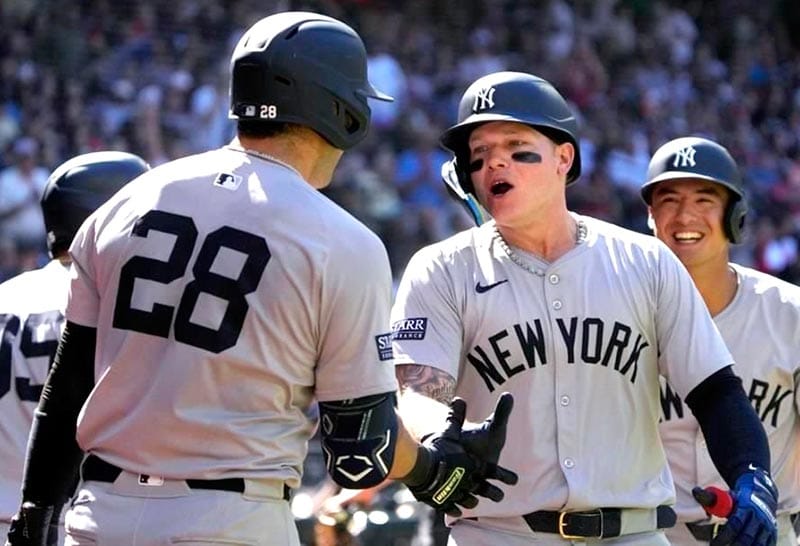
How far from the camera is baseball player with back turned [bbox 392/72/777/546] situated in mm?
4555

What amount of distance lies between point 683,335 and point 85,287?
1.80 metres

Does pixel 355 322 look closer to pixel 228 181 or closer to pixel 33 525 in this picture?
pixel 228 181

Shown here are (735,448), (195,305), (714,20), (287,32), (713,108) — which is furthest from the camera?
(714,20)

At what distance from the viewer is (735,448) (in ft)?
14.6

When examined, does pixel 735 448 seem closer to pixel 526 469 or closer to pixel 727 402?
pixel 727 402

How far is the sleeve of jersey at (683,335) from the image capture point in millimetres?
4633

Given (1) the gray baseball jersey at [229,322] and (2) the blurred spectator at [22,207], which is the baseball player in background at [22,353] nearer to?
(1) the gray baseball jersey at [229,322]

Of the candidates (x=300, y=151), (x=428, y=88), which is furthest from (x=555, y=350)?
(x=428, y=88)

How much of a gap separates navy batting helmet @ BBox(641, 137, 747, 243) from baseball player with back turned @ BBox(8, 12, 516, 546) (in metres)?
2.23

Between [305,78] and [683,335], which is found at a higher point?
[305,78]

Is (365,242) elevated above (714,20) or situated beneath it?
situated beneath

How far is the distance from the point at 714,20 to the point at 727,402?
718 inches

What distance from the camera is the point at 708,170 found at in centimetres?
580

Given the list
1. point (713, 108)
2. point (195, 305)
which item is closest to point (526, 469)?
point (195, 305)
